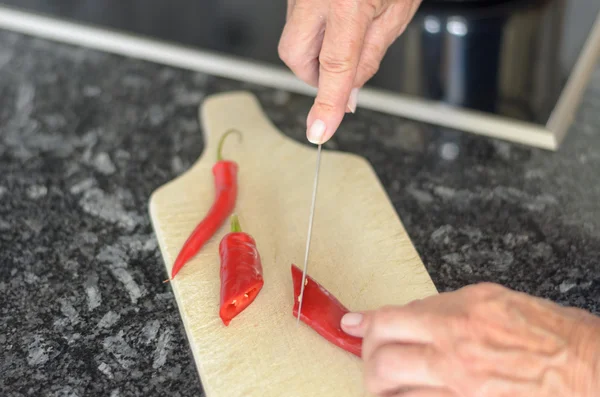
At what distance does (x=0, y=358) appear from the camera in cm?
127

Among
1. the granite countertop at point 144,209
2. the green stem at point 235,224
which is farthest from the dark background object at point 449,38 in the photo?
the green stem at point 235,224

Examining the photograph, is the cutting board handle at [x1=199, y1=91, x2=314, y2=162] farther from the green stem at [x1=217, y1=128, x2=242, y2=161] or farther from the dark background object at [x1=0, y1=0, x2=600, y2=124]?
the dark background object at [x1=0, y1=0, x2=600, y2=124]

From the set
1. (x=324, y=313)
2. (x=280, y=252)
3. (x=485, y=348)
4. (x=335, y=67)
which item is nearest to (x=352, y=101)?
(x=335, y=67)

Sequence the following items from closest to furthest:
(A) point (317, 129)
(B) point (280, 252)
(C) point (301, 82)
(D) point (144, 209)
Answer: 1. (A) point (317, 129)
2. (B) point (280, 252)
3. (D) point (144, 209)
4. (C) point (301, 82)

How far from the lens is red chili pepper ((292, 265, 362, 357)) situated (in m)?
1.20

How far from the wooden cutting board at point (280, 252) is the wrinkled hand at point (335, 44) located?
0.76ft

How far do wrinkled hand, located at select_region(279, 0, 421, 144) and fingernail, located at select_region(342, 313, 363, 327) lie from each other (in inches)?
13.5

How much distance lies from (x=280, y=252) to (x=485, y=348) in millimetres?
548

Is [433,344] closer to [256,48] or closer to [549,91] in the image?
[549,91]

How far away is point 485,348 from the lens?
0.98 metres

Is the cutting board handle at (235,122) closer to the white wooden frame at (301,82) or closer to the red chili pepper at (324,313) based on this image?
the white wooden frame at (301,82)

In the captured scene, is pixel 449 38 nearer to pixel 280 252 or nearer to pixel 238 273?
pixel 280 252

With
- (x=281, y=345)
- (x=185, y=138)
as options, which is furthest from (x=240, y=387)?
(x=185, y=138)

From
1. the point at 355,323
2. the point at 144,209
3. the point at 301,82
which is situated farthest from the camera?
the point at 301,82
